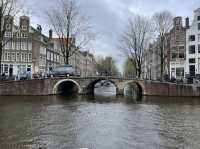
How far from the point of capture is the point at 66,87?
49875 mm

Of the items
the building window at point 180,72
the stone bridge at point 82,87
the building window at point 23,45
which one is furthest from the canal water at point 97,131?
the building window at point 23,45

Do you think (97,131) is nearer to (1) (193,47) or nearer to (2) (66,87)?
(2) (66,87)

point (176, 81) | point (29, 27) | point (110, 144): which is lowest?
point (110, 144)

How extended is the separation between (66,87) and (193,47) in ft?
73.2

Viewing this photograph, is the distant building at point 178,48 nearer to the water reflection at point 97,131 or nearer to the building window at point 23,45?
the building window at point 23,45

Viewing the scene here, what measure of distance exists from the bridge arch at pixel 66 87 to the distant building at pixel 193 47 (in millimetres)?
18822

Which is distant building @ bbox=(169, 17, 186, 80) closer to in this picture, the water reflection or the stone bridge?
the stone bridge

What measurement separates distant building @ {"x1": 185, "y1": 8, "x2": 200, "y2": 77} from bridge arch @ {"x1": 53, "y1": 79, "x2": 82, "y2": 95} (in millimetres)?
18822

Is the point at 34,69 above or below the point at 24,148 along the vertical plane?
above

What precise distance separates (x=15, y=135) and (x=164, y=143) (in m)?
6.72

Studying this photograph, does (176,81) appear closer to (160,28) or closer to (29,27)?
(160,28)

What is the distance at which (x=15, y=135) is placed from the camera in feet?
43.9

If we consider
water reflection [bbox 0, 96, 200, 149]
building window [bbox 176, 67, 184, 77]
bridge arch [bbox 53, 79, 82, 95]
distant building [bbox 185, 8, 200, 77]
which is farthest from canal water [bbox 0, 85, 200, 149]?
building window [bbox 176, 67, 184, 77]

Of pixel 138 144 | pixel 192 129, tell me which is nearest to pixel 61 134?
pixel 138 144
